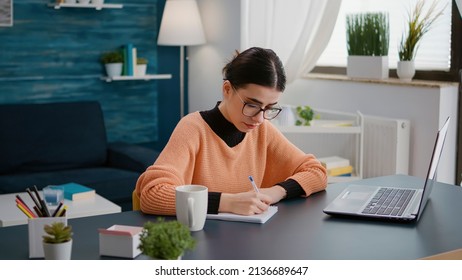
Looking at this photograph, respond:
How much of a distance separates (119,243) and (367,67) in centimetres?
271

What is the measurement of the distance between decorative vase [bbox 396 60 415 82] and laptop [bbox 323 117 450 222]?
169cm

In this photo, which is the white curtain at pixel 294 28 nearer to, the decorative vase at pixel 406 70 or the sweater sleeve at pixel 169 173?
the decorative vase at pixel 406 70

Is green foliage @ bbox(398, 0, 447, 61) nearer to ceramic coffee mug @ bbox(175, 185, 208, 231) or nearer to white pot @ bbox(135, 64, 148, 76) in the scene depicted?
white pot @ bbox(135, 64, 148, 76)

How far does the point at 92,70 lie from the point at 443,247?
3773 mm

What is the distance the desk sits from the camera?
1.51 meters

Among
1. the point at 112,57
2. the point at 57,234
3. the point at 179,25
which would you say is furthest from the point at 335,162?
the point at 57,234

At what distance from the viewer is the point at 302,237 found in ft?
5.39

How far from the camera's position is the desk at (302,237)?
1.51 meters

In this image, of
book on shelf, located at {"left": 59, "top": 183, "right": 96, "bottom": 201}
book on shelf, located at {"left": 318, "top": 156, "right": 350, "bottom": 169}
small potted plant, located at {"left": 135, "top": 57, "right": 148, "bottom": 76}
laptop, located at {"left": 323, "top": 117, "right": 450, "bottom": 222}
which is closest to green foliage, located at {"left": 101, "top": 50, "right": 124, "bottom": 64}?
small potted plant, located at {"left": 135, "top": 57, "right": 148, "bottom": 76}

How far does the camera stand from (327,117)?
4094 millimetres

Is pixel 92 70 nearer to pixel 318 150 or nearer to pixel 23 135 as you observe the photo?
pixel 23 135
